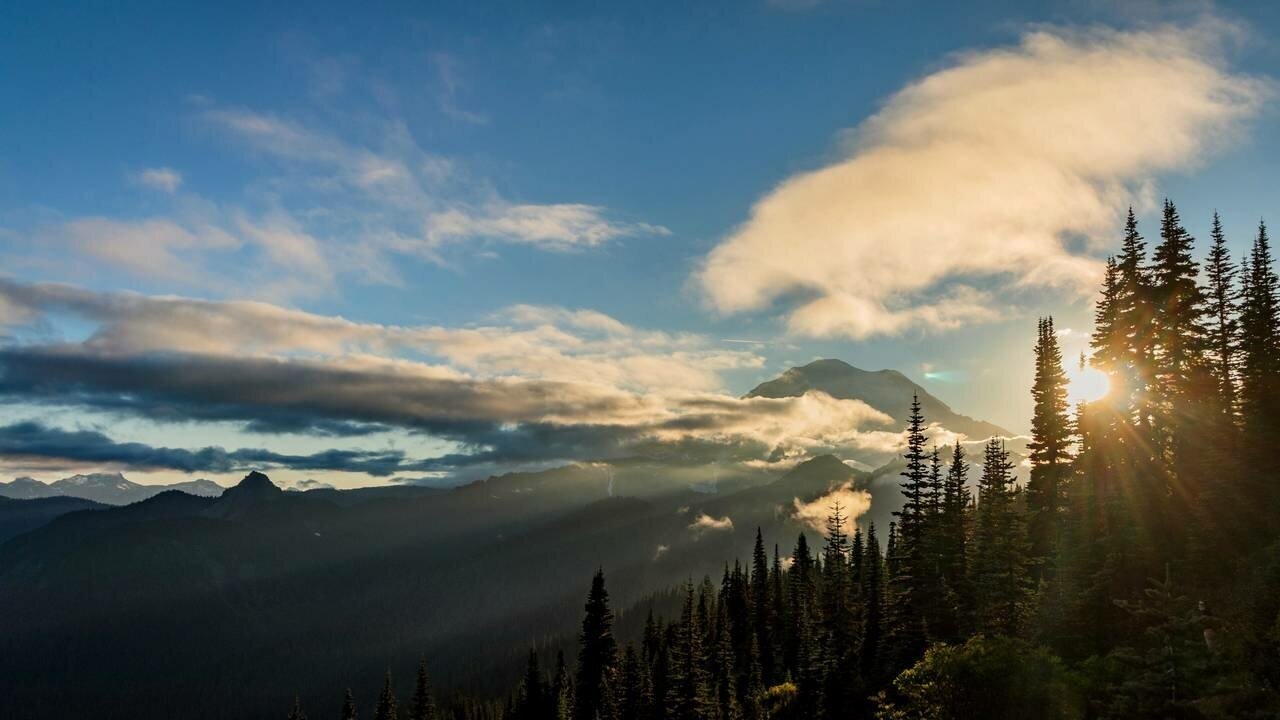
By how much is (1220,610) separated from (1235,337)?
115 ft

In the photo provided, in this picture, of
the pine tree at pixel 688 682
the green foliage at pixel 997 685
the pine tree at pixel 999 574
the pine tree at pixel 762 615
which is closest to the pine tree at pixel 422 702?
the pine tree at pixel 688 682

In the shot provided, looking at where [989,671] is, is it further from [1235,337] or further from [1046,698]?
[1235,337]

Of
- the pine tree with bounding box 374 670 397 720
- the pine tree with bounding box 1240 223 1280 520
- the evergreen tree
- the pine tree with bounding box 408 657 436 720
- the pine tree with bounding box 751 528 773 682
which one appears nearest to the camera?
the pine tree with bounding box 1240 223 1280 520

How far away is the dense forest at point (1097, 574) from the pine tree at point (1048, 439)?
0.78ft

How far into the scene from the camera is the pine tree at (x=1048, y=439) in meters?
82.9

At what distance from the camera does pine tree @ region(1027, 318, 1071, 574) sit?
272 ft

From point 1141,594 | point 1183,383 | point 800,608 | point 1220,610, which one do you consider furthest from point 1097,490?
point 800,608

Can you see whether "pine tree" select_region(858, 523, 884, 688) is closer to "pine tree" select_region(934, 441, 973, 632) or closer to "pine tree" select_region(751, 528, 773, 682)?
"pine tree" select_region(934, 441, 973, 632)

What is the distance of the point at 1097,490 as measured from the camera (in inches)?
2749

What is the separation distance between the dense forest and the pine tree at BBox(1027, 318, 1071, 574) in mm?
237

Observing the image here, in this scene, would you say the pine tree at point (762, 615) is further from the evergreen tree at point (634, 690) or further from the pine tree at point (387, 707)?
the pine tree at point (387, 707)

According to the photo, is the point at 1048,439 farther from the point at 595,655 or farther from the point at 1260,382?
the point at 595,655

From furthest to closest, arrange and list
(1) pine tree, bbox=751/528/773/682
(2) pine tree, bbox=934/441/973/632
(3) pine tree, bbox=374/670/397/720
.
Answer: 1. (1) pine tree, bbox=751/528/773/682
2. (3) pine tree, bbox=374/670/397/720
3. (2) pine tree, bbox=934/441/973/632

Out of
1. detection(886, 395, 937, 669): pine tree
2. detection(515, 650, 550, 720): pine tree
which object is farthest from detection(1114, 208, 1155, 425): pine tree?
detection(515, 650, 550, 720): pine tree
